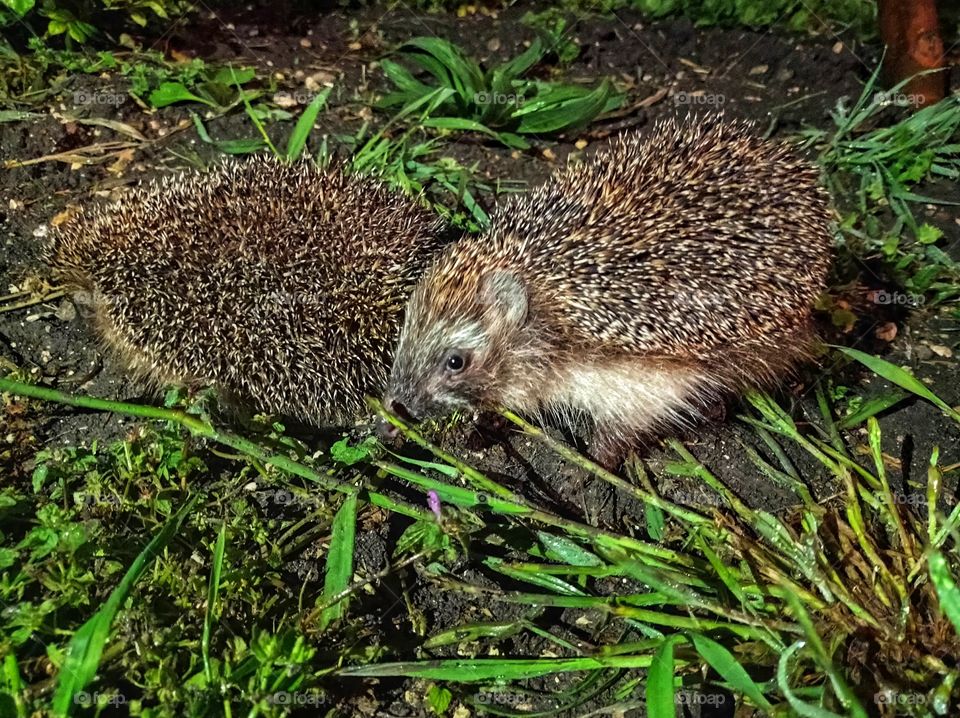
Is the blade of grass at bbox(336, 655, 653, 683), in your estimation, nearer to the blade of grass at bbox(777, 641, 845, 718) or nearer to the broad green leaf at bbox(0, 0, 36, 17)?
the blade of grass at bbox(777, 641, 845, 718)

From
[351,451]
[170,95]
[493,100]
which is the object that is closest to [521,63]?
[493,100]

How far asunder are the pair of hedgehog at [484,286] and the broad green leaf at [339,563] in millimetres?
670

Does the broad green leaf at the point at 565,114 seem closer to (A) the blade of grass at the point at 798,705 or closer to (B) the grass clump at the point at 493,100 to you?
(B) the grass clump at the point at 493,100

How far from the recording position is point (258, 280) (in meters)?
3.23

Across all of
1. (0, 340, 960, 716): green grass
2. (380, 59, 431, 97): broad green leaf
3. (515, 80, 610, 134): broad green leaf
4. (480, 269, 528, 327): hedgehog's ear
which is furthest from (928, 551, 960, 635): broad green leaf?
(380, 59, 431, 97): broad green leaf

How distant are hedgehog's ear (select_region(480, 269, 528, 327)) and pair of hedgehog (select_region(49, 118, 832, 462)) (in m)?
0.01

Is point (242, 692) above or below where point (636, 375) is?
below

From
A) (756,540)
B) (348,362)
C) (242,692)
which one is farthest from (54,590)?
(756,540)

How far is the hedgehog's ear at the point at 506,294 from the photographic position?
11.3 ft

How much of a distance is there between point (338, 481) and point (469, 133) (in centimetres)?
277

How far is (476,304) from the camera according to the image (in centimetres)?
347

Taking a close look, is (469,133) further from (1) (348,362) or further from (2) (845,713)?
(2) (845,713)

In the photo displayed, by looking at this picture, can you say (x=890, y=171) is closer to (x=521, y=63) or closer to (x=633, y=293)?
(x=521, y=63)

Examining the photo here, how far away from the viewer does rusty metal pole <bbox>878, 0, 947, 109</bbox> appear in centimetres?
481
